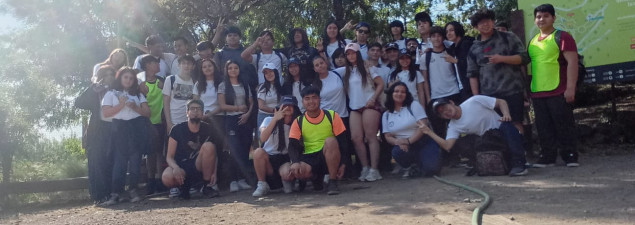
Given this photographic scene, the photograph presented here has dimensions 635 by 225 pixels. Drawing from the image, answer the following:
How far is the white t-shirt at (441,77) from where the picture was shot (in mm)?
8469

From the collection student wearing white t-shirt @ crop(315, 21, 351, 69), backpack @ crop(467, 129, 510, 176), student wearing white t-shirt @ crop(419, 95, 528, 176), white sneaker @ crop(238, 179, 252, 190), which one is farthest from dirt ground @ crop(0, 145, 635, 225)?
student wearing white t-shirt @ crop(315, 21, 351, 69)

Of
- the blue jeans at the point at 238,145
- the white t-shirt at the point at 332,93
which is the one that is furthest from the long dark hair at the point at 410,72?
the blue jeans at the point at 238,145

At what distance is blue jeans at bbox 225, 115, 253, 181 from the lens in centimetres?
830

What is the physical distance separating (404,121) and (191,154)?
2514mm

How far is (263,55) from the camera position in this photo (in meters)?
8.88

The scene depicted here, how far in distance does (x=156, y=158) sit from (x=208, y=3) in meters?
7.69

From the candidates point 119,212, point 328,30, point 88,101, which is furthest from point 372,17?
point 119,212

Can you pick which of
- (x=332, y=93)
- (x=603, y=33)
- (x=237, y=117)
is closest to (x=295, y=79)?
(x=332, y=93)

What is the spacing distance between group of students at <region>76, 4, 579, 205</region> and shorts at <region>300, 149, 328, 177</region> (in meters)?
0.01

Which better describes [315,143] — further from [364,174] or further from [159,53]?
[159,53]

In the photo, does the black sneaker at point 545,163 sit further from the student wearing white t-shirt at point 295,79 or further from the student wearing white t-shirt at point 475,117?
the student wearing white t-shirt at point 295,79

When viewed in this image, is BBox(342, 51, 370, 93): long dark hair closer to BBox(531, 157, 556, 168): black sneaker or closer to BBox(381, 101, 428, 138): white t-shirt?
BBox(381, 101, 428, 138): white t-shirt

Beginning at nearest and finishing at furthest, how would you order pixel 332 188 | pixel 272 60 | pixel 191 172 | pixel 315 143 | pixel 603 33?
A: pixel 332 188 → pixel 315 143 → pixel 191 172 → pixel 272 60 → pixel 603 33

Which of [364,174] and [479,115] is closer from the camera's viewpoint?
[479,115]
